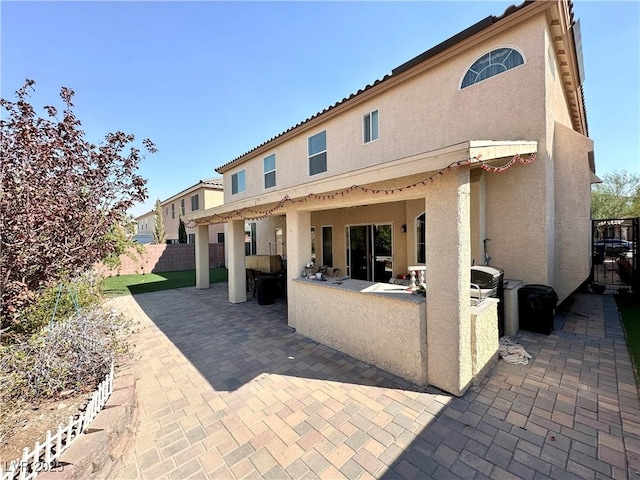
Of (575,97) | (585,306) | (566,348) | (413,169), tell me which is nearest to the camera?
(413,169)

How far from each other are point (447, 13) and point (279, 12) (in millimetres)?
4792

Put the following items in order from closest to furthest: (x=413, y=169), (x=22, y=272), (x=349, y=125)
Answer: (x=22, y=272) < (x=413, y=169) < (x=349, y=125)

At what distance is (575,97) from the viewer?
923 centimetres

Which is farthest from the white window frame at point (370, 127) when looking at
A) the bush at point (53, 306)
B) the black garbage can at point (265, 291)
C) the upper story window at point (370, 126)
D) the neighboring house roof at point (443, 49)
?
the bush at point (53, 306)

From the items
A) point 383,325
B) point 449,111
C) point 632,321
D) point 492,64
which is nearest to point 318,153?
point 449,111

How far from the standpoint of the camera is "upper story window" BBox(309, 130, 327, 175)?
1115 centimetres

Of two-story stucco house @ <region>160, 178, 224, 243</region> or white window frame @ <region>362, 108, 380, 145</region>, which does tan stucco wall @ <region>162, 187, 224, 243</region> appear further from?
white window frame @ <region>362, 108, 380, 145</region>

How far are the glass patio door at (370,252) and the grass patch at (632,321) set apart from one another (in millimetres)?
6173

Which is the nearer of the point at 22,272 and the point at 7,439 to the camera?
the point at 7,439

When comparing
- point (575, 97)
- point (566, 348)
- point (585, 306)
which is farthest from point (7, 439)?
point (575, 97)

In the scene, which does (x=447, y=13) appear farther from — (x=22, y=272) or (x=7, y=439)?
(x=7, y=439)

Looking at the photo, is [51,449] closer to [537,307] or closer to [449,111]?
[537,307]

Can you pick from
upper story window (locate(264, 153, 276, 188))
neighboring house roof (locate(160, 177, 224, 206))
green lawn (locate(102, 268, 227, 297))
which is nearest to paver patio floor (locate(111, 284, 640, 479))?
green lawn (locate(102, 268, 227, 297))

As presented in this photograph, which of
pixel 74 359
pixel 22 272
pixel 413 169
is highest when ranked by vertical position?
pixel 413 169
